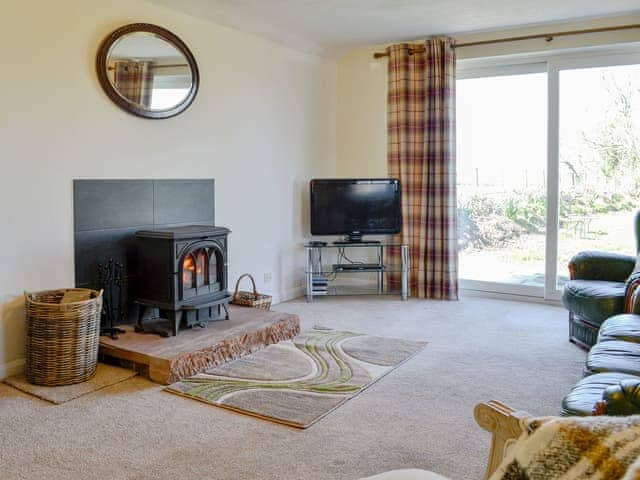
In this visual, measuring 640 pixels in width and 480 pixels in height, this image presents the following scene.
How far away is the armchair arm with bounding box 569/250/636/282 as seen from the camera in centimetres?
→ 424

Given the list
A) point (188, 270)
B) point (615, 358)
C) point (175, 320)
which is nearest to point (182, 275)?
point (188, 270)

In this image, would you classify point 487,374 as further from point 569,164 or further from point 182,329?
point 569,164

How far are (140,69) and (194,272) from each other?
4.82ft

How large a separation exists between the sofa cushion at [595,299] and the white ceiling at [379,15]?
224 centimetres

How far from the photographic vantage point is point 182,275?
Answer: 3.84 meters

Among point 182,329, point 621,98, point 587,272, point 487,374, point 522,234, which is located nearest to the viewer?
point 487,374

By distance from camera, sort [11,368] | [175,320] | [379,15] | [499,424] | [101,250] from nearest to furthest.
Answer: [499,424]
[11,368]
[175,320]
[101,250]
[379,15]

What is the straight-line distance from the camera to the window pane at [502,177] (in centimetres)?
561

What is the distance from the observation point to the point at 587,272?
435cm

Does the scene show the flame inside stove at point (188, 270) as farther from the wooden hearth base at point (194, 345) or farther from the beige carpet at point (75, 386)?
the beige carpet at point (75, 386)

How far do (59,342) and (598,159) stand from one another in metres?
4.63

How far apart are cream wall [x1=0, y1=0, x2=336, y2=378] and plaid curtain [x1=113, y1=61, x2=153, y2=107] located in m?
0.14

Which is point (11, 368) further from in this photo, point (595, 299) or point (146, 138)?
point (595, 299)

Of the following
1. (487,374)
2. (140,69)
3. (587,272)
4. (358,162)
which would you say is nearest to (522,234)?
(587,272)
